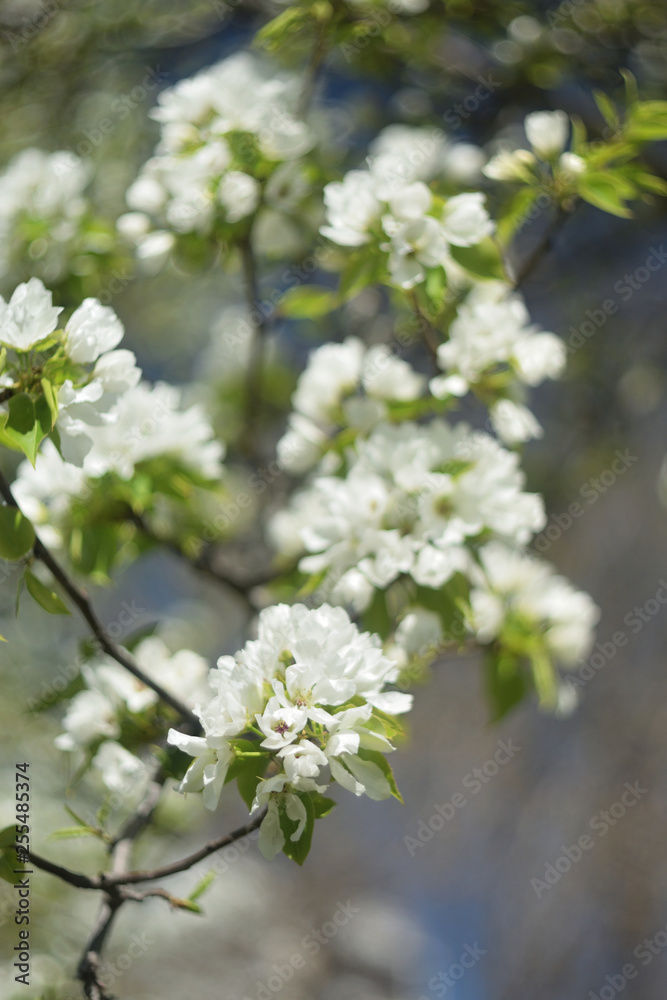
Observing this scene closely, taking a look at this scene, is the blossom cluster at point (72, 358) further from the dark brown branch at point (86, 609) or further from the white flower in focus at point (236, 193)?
the white flower in focus at point (236, 193)

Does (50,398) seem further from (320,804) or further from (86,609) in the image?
(320,804)

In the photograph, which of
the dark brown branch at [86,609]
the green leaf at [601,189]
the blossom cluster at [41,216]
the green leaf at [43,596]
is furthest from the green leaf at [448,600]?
the blossom cluster at [41,216]

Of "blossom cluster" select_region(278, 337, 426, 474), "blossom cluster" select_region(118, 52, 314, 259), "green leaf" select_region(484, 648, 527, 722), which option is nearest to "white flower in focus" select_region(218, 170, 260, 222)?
"blossom cluster" select_region(118, 52, 314, 259)

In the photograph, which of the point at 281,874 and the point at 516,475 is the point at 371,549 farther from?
the point at 281,874

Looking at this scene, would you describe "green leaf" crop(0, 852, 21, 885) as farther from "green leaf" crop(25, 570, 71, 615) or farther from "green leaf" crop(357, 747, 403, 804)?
"green leaf" crop(357, 747, 403, 804)

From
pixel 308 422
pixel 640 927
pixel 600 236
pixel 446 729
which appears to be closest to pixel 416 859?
pixel 446 729
